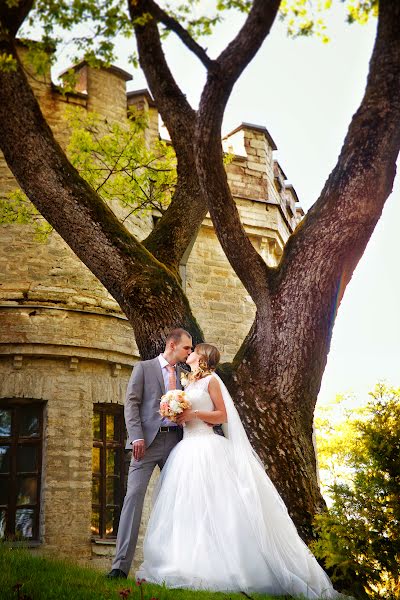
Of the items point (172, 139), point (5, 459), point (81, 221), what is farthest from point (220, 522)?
point (5, 459)

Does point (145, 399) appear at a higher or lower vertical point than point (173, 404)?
higher

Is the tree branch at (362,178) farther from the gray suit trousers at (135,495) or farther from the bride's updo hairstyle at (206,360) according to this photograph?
the gray suit trousers at (135,495)

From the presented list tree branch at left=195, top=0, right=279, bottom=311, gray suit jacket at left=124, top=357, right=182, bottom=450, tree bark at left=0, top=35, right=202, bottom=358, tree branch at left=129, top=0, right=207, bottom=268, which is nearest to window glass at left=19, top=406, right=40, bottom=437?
tree branch at left=129, top=0, right=207, bottom=268

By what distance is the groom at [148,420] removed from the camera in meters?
6.33

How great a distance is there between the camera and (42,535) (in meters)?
9.75

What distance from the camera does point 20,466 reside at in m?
10.3

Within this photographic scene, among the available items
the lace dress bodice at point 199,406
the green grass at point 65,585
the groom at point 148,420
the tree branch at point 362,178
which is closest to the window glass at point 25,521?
the green grass at point 65,585

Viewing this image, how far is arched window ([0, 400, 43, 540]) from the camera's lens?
10008 mm

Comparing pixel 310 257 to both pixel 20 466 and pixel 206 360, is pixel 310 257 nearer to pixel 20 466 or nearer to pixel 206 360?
pixel 206 360

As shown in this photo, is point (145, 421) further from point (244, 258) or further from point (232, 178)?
point (232, 178)

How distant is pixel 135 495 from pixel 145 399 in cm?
82

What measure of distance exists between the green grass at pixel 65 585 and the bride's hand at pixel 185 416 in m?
1.25

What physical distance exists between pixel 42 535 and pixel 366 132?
6.17 meters

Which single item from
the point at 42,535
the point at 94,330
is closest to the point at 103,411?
the point at 94,330
